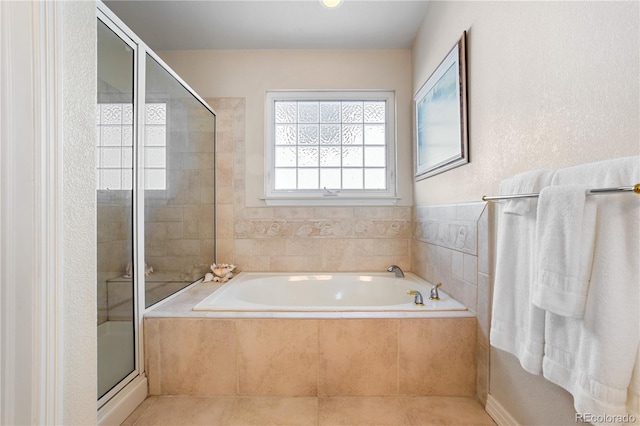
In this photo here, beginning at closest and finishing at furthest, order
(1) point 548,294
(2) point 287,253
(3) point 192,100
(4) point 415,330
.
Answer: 1. (1) point 548,294
2. (4) point 415,330
3. (3) point 192,100
4. (2) point 287,253

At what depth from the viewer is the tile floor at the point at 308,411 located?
50.9 inches

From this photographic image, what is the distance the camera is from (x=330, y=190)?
2461mm

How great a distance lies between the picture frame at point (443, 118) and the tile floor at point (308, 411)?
1.24 m

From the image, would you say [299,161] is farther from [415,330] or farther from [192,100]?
[415,330]

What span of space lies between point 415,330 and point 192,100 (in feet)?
7.10


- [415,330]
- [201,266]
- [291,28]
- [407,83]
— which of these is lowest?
[415,330]

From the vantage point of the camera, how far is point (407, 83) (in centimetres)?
249

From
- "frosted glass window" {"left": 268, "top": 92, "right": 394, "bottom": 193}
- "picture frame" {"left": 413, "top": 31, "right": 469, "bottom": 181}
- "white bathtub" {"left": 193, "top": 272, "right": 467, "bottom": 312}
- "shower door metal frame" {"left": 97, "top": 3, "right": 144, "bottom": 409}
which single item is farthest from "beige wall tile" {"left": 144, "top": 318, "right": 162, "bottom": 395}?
"picture frame" {"left": 413, "top": 31, "right": 469, "bottom": 181}

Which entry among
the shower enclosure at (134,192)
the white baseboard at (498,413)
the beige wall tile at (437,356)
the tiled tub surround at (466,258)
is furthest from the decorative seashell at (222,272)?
the white baseboard at (498,413)

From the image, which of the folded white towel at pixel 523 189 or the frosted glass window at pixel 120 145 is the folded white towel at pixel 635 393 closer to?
the folded white towel at pixel 523 189

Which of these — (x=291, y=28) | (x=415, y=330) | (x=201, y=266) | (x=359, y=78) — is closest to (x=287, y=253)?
(x=201, y=266)

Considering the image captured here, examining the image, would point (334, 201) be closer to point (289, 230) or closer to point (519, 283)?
point (289, 230)

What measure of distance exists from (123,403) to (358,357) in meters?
1.11

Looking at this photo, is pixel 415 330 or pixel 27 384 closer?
pixel 27 384
